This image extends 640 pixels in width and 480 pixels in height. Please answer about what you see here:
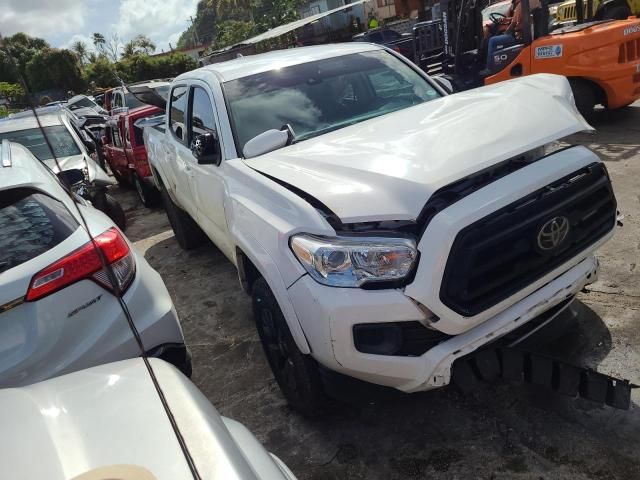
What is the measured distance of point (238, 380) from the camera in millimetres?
3348

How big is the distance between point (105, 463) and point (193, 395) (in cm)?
34

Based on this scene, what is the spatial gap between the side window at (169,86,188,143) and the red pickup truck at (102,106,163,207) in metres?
3.26

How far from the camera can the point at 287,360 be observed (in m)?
2.69

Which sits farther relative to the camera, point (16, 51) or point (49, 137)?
point (49, 137)

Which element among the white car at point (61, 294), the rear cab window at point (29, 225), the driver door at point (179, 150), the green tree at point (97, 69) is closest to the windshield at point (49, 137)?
the green tree at point (97, 69)

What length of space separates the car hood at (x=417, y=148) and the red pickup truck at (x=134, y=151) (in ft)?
18.7

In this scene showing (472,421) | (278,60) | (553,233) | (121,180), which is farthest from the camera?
(121,180)

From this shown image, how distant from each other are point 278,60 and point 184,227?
2.52 m

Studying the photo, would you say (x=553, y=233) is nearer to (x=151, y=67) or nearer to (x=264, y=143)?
(x=264, y=143)

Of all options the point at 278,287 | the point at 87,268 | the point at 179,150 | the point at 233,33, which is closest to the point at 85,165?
the point at 179,150

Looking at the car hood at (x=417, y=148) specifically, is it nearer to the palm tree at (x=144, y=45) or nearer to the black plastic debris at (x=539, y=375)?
the black plastic debris at (x=539, y=375)

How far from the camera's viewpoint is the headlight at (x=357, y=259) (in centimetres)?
206

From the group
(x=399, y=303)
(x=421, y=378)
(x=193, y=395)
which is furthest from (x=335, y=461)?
(x=193, y=395)

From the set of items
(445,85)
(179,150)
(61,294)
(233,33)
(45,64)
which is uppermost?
(233,33)
